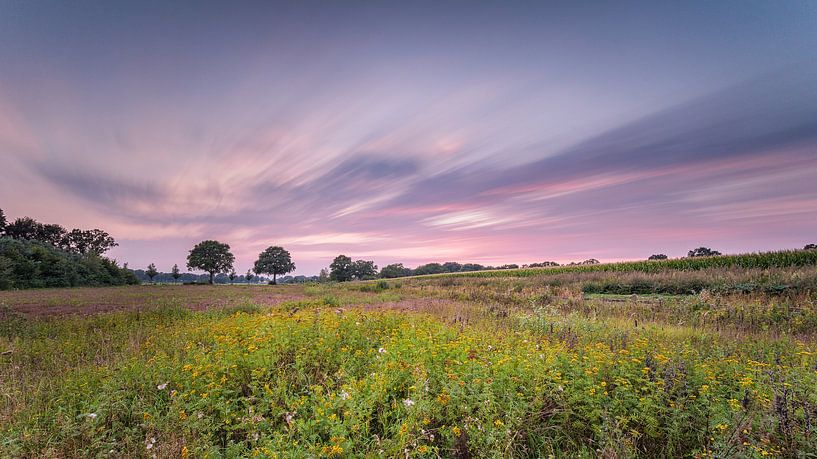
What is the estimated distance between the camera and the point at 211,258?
7731 centimetres

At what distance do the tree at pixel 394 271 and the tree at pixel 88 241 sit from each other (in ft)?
252

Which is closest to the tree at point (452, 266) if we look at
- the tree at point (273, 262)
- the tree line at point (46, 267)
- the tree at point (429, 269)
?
the tree at point (429, 269)

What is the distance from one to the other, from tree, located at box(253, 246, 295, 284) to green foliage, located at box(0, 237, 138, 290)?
43934 millimetres

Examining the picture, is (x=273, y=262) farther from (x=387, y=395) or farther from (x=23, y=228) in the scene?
(x=387, y=395)

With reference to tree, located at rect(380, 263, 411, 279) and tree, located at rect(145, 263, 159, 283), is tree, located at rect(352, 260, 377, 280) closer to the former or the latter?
tree, located at rect(380, 263, 411, 279)

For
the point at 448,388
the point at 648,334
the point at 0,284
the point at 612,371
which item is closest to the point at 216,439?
the point at 448,388

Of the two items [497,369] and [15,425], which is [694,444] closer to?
[497,369]

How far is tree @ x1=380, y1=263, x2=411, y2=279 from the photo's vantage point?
113m

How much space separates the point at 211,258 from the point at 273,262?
15.5 m

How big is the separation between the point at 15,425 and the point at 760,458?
8.13 metres

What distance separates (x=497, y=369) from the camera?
4.52 m

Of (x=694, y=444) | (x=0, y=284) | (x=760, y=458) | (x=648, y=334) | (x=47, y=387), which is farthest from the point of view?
(x=0, y=284)

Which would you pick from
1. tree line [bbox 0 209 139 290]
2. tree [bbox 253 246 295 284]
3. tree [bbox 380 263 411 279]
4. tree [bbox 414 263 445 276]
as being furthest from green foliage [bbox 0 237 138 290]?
tree [bbox 414 263 445 276]

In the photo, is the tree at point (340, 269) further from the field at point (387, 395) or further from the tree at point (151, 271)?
the field at point (387, 395)
